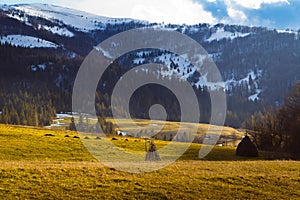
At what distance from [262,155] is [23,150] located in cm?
4449

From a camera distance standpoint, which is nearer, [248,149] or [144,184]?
[144,184]

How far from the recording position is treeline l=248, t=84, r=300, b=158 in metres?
75.1

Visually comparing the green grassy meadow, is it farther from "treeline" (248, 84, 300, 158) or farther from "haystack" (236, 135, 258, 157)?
"treeline" (248, 84, 300, 158)

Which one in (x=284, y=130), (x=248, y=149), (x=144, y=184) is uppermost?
(x=284, y=130)

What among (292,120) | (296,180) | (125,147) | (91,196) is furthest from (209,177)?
(292,120)

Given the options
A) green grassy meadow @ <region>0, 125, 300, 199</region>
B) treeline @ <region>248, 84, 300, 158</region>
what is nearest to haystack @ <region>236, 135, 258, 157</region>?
treeline @ <region>248, 84, 300, 158</region>

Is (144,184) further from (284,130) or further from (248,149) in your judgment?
(284,130)

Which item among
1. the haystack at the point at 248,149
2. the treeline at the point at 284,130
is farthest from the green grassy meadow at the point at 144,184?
the treeline at the point at 284,130

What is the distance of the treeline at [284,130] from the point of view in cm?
7511

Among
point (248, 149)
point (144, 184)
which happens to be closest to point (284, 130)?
point (248, 149)

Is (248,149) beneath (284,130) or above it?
beneath

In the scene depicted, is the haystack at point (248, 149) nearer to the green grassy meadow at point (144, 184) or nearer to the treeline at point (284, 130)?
the treeline at point (284, 130)

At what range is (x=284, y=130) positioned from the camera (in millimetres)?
81250

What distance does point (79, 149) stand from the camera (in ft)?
191
